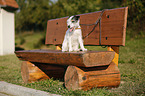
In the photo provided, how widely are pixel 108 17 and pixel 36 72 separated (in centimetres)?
191

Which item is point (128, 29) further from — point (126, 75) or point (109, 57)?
point (109, 57)

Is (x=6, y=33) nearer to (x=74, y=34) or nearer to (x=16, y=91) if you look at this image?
(x=16, y=91)

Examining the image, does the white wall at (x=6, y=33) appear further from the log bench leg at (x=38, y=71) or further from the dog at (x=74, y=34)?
the dog at (x=74, y=34)

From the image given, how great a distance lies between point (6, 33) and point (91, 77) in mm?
8413

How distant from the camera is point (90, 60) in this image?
2520mm

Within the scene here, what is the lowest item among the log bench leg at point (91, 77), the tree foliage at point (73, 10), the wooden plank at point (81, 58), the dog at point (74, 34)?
the log bench leg at point (91, 77)

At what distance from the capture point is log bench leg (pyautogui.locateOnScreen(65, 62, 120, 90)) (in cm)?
265

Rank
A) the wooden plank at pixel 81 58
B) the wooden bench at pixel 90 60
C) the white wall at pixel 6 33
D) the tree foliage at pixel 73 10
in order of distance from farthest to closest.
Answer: the white wall at pixel 6 33, the tree foliage at pixel 73 10, the wooden bench at pixel 90 60, the wooden plank at pixel 81 58

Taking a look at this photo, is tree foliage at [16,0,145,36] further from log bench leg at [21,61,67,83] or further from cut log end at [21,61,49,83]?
cut log end at [21,61,49,83]

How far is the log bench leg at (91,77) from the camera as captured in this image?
2650mm

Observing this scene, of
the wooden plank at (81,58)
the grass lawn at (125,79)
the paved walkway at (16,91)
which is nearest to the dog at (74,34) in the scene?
the wooden plank at (81,58)

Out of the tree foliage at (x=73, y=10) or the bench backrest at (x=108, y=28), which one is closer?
the bench backrest at (x=108, y=28)

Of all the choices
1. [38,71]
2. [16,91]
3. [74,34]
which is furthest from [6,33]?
[74,34]

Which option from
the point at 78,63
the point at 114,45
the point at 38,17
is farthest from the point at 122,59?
the point at 38,17
